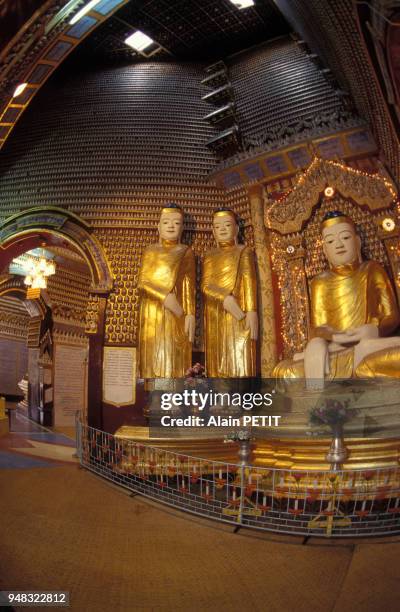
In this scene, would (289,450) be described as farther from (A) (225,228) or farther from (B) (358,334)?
(A) (225,228)

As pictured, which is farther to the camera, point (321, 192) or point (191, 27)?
point (191, 27)

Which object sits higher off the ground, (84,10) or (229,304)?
(84,10)

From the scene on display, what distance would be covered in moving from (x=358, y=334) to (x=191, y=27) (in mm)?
7569

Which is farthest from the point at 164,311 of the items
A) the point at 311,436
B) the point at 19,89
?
the point at 19,89

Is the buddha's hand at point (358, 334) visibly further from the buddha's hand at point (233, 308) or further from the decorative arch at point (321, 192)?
the decorative arch at point (321, 192)

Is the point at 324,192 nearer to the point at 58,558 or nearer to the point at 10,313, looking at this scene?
the point at 58,558

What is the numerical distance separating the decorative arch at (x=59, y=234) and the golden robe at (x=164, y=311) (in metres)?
0.90

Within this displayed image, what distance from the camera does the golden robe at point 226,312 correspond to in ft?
27.2

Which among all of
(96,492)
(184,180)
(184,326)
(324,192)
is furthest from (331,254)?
(96,492)

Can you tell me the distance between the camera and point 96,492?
5566 mm

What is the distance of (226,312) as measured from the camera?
848 centimetres

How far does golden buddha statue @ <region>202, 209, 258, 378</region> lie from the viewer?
830cm

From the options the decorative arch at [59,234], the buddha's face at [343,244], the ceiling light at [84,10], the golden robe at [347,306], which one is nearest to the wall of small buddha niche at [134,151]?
the decorative arch at [59,234]

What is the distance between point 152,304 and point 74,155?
3.70m
